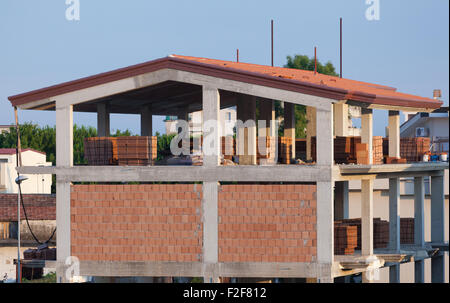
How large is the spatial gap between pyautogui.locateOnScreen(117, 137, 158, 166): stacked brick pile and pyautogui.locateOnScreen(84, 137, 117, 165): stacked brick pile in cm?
103

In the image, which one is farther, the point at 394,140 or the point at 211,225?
the point at 394,140

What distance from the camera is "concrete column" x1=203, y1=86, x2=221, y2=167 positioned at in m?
27.0

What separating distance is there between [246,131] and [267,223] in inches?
257

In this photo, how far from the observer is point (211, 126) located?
27031 mm

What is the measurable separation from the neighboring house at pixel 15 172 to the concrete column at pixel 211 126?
41.5 metres

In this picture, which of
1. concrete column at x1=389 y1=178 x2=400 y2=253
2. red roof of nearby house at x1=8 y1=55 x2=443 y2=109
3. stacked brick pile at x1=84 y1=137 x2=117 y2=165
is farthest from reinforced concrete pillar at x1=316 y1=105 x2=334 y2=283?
stacked brick pile at x1=84 y1=137 x2=117 y2=165

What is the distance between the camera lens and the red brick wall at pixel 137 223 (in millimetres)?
27572

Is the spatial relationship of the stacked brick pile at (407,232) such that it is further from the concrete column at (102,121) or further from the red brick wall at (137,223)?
the concrete column at (102,121)

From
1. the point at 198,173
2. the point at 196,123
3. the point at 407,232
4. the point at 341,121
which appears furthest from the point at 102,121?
the point at 196,123

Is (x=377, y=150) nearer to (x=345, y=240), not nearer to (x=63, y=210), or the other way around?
(x=345, y=240)

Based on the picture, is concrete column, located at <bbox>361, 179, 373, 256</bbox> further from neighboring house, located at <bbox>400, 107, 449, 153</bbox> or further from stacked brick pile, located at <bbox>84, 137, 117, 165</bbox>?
neighboring house, located at <bbox>400, 107, 449, 153</bbox>

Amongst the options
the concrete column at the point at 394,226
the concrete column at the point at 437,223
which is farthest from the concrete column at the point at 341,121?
the concrete column at the point at 437,223
